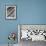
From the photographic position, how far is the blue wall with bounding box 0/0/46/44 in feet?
14.0

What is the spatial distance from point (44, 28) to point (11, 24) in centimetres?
104

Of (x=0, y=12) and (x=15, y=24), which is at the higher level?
(x=0, y=12)

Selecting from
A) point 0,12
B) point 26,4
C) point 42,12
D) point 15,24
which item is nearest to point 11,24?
point 15,24

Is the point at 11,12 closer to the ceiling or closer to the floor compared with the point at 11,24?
closer to the ceiling

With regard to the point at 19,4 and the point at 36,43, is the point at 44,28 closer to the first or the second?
the point at 36,43

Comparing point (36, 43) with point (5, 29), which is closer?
point (36, 43)

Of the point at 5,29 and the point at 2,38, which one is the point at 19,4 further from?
the point at 2,38

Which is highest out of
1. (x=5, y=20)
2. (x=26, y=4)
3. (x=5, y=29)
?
(x=26, y=4)

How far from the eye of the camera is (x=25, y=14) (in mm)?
4285

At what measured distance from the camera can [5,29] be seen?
4.27 metres

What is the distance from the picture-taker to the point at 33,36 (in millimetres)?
4074

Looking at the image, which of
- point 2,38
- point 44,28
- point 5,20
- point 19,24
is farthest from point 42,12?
point 2,38

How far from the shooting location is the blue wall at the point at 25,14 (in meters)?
4.27

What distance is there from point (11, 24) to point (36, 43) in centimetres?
99
